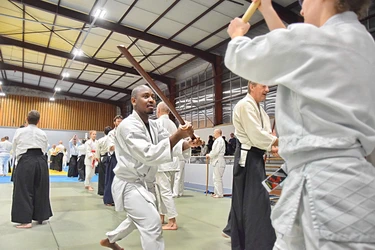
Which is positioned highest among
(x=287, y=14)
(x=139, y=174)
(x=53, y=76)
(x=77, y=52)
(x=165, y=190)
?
(x=53, y=76)

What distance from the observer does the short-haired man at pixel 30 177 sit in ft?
14.4

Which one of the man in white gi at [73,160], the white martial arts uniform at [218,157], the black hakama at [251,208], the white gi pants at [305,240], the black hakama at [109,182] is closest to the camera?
the white gi pants at [305,240]

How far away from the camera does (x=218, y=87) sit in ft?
47.0

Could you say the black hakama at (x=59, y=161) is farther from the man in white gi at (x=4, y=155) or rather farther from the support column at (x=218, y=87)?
the support column at (x=218, y=87)

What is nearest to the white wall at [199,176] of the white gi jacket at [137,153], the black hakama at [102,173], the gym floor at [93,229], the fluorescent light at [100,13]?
the gym floor at [93,229]

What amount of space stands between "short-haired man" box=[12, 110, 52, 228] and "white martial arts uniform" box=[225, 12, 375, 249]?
4.34m

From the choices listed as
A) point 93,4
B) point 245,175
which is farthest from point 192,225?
point 93,4

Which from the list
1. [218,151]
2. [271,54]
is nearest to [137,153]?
[271,54]

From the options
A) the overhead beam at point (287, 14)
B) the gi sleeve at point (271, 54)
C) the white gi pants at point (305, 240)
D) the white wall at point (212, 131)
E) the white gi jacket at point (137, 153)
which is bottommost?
the white gi pants at point (305, 240)

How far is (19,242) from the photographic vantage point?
3611 mm

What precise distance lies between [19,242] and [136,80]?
53.1 ft

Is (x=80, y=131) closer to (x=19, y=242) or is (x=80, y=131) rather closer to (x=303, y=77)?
(x=19, y=242)

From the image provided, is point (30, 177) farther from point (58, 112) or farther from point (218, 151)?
point (58, 112)

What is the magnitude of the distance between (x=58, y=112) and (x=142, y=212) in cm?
2398
